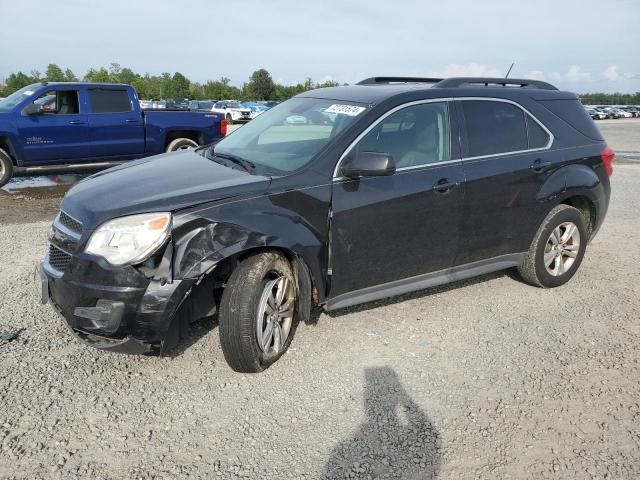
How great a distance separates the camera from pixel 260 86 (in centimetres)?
8175

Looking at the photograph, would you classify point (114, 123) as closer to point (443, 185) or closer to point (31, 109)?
point (31, 109)

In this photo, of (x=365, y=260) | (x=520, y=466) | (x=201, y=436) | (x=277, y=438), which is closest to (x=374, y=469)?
(x=277, y=438)

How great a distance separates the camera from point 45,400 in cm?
313

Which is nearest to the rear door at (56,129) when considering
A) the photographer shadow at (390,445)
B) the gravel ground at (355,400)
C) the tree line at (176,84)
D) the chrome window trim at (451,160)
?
the gravel ground at (355,400)

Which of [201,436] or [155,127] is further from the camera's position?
[155,127]

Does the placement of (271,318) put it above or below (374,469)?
above

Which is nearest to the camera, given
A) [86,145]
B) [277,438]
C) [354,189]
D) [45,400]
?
[277,438]

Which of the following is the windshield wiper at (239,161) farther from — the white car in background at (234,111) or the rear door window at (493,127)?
the white car in background at (234,111)

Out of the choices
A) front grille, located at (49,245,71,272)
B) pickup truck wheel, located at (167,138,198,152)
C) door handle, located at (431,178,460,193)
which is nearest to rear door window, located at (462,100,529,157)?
door handle, located at (431,178,460,193)

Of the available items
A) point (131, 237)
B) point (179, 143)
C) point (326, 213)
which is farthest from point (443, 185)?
point (179, 143)

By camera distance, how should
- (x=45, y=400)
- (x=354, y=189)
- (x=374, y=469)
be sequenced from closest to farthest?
(x=374, y=469)
(x=45, y=400)
(x=354, y=189)

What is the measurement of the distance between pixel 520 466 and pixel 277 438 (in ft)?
4.05

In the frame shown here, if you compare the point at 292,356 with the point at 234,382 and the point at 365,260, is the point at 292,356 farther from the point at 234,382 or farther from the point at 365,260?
the point at 365,260

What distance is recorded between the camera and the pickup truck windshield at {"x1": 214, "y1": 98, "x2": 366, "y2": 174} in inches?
150
